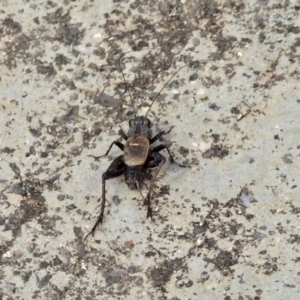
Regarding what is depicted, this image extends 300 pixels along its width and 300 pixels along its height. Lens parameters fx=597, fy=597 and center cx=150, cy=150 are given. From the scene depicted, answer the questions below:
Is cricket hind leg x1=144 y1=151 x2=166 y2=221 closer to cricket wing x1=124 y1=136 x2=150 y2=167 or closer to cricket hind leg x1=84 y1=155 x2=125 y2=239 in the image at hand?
cricket wing x1=124 y1=136 x2=150 y2=167

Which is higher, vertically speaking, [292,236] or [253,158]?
[253,158]

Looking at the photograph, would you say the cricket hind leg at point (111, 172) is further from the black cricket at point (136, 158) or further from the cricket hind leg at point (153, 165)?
the cricket hind leg at point (153, 165)

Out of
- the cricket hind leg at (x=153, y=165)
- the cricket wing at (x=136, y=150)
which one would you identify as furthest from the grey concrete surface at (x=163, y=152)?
the cricket wing at (x=136, y=150)

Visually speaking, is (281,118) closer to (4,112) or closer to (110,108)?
(110,108)

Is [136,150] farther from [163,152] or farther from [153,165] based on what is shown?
[163,152]

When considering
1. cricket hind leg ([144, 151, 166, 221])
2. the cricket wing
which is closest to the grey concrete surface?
cricket hind leg ([144, 151, 166, 221])

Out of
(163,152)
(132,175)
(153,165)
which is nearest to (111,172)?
(132,175)

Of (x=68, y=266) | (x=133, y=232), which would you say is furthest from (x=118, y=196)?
(x=68, y=266)
